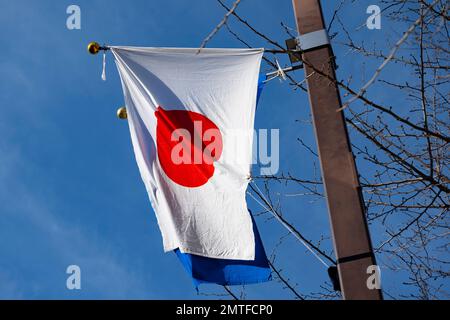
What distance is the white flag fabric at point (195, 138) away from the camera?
4.97 meters

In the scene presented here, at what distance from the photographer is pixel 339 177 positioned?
4.08 meters

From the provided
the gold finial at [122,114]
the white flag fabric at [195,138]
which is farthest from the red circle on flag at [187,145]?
the gold finial at [122,114]

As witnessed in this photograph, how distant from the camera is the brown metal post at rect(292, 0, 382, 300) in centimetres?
376

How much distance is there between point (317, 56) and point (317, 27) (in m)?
0.28

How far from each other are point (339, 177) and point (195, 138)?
1684 mm

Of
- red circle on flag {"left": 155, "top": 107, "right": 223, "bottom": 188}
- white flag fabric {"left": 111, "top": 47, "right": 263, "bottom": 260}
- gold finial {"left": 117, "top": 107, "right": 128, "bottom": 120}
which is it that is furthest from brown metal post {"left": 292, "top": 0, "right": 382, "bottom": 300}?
gold finial {"left": 117, "top": 107, "right": 128, "bottom": 120}

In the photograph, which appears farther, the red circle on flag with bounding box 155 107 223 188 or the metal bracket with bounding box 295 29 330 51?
the red circle on flag with bounding box 155 107 223 188

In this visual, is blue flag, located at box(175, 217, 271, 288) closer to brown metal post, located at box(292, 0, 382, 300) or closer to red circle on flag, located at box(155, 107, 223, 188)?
red circle on flag, located at box(155, 107, 223, 188)

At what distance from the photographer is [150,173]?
17.5ft

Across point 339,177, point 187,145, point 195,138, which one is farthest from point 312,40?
point 187,145

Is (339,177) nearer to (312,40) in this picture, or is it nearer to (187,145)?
(312,40)

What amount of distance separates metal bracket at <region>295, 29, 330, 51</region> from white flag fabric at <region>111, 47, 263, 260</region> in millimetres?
665
